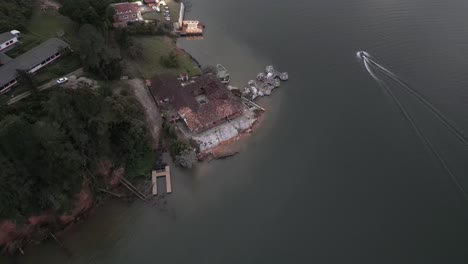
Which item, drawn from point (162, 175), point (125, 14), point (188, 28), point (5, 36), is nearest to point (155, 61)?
point (188, 28)

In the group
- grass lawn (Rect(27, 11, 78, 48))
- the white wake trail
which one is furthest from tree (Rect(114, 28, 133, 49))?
the white wake trail

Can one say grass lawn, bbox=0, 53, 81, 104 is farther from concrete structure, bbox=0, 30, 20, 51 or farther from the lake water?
the lake water

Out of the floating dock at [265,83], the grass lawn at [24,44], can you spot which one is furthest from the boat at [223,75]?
the grass lawn at [24,44]

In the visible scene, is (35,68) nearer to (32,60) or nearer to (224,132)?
(32,60)

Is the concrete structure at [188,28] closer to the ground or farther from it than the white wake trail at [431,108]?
closer to the ground

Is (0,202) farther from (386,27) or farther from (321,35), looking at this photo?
(386,27)

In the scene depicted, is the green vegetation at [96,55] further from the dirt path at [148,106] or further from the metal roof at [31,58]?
the metal roof at [31,58]
